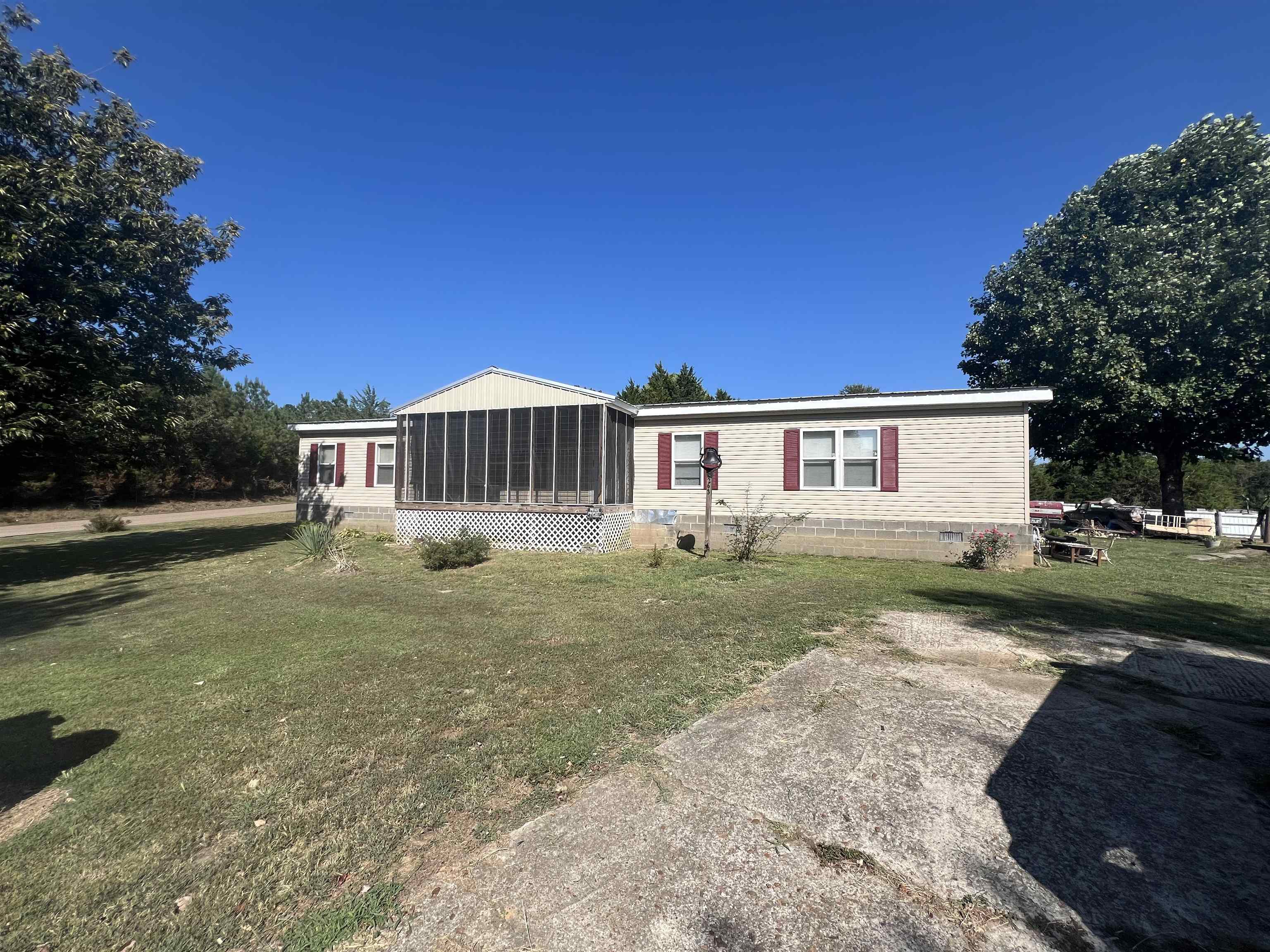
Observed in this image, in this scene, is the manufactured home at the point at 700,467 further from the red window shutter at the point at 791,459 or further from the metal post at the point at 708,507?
the metal post at the point at 708,507

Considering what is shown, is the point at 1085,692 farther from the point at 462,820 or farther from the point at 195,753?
the point at 195,753

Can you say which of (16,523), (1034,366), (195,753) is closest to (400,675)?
(195,753)

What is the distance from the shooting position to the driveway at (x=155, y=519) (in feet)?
61.4

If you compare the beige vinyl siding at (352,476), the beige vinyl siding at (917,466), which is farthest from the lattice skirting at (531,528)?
the beige vinyl siding at (352,476)

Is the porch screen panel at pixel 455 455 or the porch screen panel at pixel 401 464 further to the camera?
the porch screen panel at pixel 401 464

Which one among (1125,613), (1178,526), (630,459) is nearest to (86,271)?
(630,459)

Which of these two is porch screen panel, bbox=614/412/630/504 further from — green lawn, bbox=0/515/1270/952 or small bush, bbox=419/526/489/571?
green lawn, bbox=0/515/1270/952

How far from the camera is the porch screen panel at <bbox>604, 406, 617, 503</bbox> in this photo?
12328 millimetres

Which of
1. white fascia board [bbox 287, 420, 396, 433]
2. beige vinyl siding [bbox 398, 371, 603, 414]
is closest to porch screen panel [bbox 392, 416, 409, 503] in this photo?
beige vinyl siding [bbox 398, 371, 603, 414]

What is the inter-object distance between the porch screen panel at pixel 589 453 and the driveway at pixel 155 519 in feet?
61.8

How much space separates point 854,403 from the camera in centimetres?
1153

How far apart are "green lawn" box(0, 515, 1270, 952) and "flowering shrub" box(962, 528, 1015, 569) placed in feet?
1.78

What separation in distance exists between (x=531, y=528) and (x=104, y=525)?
16.0 metres

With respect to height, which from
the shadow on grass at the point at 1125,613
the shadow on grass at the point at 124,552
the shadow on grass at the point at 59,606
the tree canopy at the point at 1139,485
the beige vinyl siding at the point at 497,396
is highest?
the beige vinyl siding at the point at 497,396
